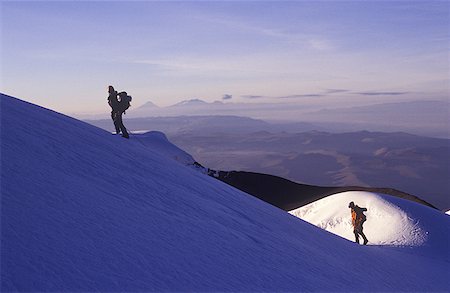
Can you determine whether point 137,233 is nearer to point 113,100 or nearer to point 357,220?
point 113,100

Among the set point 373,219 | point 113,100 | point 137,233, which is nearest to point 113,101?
point 113,100

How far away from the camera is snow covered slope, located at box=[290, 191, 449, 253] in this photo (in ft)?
42.3

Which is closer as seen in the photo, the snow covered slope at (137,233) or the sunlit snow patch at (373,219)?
the snow covered slope at (137,233)

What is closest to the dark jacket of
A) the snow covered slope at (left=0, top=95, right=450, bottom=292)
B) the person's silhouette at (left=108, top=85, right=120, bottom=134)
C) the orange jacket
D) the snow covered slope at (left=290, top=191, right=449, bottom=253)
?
the person's silhouette at (left=108, top=85, right=120, bottom=134)

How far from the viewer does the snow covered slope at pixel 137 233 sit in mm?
3998

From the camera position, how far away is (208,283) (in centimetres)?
454

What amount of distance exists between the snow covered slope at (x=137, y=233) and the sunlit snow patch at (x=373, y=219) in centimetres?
286

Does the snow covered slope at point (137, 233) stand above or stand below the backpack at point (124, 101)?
below

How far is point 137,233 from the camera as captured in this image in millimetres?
5164

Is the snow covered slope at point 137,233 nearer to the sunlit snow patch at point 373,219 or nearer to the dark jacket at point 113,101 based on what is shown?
the dark jacket at point 113,101

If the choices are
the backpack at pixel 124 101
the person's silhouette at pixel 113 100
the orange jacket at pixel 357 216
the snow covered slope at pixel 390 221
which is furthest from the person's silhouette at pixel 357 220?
the person's silhouette at pixel 113 100

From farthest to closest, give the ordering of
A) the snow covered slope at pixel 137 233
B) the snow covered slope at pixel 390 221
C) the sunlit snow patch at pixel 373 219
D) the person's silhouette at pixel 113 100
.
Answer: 1. the sunlit snow patch at pixel 373 219
2. the snow covered slope at pixel 390 221
3. the person's silhouette at pixel 113 100
4. the snow covered slope at pixel 137 233

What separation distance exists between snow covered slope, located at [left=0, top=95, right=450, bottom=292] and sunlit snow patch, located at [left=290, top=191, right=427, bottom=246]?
2861 millimetres

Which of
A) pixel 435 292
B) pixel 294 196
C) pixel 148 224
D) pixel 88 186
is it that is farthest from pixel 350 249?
pixel 294 196
